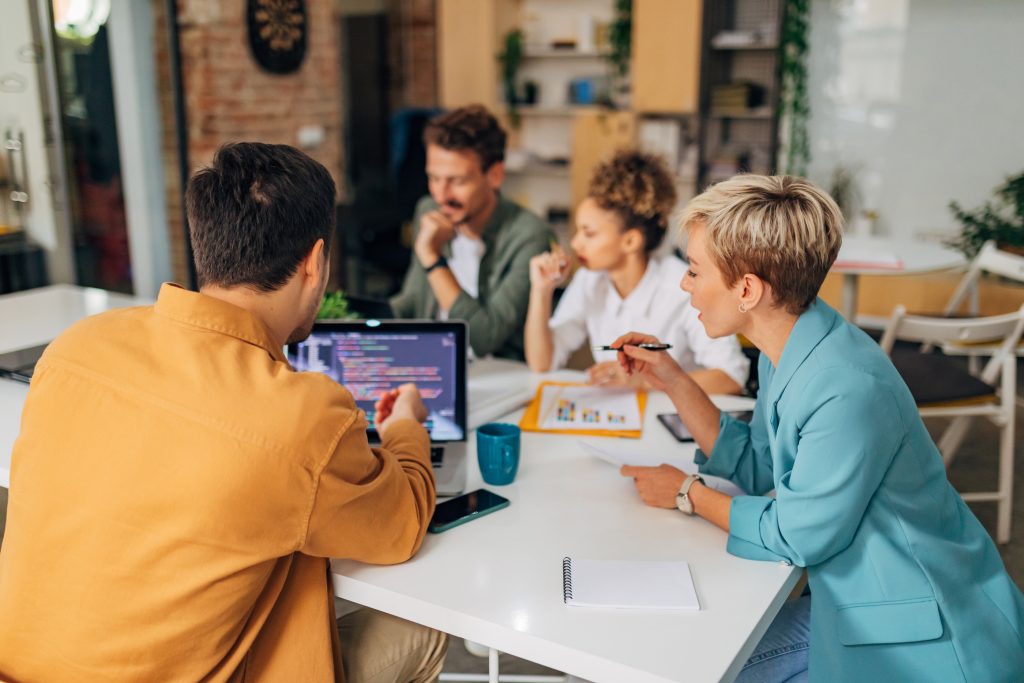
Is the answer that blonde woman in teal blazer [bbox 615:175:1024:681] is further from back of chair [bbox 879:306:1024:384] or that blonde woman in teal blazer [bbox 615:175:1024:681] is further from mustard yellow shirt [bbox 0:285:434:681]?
back of chair [bbox 879:306:1024:384]

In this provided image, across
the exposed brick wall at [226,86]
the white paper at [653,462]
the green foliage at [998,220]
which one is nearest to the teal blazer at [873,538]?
the white paper at [653,462]

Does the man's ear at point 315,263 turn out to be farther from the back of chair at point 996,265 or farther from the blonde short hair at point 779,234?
the back of chair at point 996,265

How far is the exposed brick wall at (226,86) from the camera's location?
4555mm

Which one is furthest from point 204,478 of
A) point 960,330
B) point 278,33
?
point 278,33

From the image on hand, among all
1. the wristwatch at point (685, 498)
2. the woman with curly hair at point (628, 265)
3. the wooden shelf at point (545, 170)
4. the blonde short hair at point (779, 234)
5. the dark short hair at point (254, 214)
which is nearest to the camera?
the dark short hair at point (254, 214)

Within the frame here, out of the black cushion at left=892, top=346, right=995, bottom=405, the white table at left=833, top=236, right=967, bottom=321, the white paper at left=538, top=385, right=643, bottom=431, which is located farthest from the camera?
the white table at left=833, top=236, right=967, bottom=321

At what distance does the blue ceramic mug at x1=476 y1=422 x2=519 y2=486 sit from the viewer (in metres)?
1.62

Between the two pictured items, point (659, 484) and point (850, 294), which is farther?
point (850, 294)

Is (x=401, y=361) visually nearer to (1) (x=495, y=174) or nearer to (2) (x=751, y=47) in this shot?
(1) (x=495, y=174)

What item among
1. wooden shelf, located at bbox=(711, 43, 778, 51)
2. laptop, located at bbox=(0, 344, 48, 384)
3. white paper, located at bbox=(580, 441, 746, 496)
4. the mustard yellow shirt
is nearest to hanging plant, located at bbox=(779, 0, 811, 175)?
wooden shelf, located at bbox=(711, 43, 778, 51)

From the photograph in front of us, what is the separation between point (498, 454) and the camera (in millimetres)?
1626

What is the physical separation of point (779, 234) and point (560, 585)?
0.61m

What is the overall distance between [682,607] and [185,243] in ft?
13.4

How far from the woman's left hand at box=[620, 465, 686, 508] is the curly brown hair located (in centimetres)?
96
